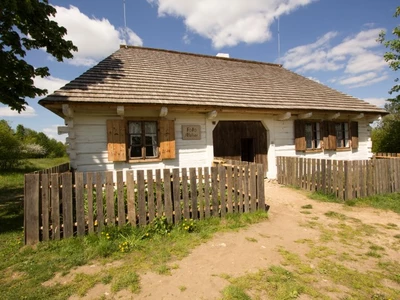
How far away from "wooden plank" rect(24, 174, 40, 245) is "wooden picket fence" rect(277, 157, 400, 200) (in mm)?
7829

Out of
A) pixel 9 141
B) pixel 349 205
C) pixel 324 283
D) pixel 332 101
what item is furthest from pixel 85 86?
pixel 9 141

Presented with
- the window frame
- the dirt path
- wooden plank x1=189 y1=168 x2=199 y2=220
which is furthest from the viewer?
the window frame

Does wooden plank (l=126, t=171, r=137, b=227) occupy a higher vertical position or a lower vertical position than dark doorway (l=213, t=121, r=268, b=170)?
lower

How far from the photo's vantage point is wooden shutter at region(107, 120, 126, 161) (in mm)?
7375

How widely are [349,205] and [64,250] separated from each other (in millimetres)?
7154

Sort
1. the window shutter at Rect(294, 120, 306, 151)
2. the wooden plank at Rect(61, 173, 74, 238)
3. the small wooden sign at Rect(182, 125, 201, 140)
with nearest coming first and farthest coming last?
1. the wooden plank at Rect(61, 173, 74, 238)
2. the small wooden sign at Rect(182, 125, 201, 140)
3. the window shutter at Rect(294, 120, 306, 151)

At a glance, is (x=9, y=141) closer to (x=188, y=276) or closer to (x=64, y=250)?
(x=64, y=250)

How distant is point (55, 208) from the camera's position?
4.27 meters

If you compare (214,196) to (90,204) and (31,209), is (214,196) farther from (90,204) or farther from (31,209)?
(31,209)

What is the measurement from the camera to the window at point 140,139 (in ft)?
24.3

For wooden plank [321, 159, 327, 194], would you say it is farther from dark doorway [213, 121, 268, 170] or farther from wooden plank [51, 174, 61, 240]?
wooden plank [51, 174, 61, 240]

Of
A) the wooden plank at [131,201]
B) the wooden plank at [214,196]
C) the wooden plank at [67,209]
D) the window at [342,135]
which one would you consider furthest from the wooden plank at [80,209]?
the window at [342,135]

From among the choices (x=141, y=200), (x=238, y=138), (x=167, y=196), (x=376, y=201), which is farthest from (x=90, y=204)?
(x=376, y=201)

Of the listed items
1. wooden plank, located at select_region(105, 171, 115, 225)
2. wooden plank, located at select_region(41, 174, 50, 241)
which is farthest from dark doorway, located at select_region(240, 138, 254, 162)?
wooden plank, located at select_region(41, 174, 50, 241)
